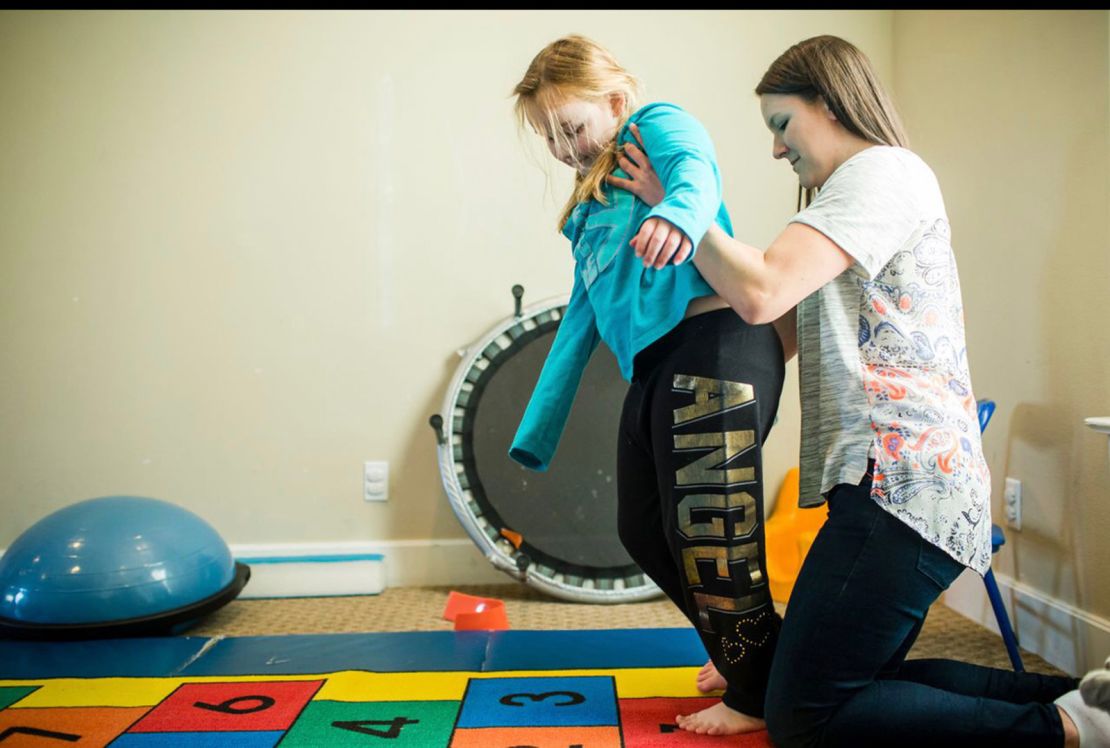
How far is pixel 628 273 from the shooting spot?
53.1 inches

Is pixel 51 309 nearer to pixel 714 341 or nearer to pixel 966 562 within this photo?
pixel 714 341

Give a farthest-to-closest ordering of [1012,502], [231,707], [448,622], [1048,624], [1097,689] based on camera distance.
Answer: [448,622]
[1012,502]
[1048,624]
[231,707]
[1097,689]

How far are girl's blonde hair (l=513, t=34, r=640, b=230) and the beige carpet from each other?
1106 millimetres

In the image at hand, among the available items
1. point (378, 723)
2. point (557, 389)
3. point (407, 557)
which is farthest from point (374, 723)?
point (407, 557)

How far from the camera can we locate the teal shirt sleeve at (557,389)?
4.75 feet

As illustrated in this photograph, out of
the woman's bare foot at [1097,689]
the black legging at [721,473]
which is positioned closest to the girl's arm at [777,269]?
the black legging at [721,473]

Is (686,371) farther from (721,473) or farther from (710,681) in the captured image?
(710,681)

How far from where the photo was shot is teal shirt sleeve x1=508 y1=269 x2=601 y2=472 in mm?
1447

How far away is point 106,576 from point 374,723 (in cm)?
85

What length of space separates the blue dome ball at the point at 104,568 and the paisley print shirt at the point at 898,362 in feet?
4.65

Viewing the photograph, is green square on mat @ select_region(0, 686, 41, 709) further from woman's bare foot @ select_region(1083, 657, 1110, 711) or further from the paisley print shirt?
woman's bare foot @ select_region(1083, 657, 1110, 711)

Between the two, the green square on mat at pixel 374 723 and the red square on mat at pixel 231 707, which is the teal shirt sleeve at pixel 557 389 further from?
the red square on mat at pixel 231 707

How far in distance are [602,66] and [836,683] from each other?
939 millimetres
